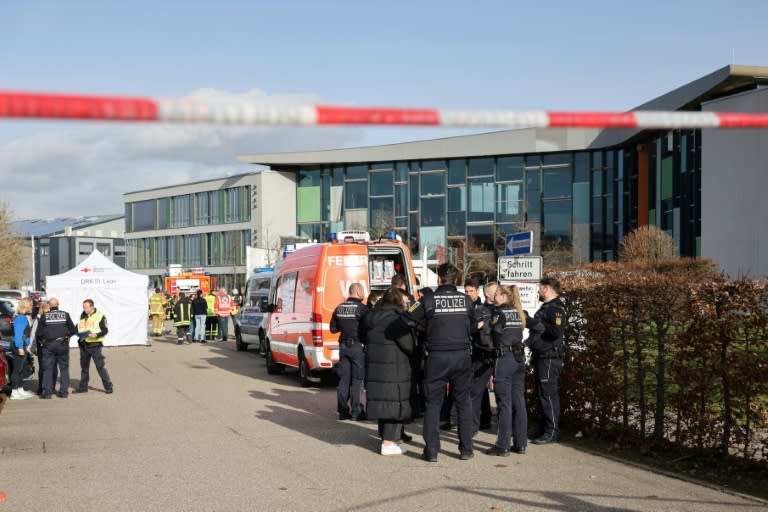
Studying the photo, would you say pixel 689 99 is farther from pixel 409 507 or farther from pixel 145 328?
pixel 409 507

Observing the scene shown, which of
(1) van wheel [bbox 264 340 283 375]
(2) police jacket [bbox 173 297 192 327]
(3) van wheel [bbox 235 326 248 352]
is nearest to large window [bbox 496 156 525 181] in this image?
(2) police jacket [bbox 173 297 192 327]

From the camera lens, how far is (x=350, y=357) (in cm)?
1191

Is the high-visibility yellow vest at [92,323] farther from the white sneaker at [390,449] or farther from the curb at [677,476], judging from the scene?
the curb at [677,476]

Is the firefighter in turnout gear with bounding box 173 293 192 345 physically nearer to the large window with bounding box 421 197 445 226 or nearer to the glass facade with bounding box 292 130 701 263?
the glass facade with bounding box 292 130 701 263

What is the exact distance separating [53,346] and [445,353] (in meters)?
9.00

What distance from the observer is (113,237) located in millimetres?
109812

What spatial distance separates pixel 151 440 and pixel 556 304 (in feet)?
16.0

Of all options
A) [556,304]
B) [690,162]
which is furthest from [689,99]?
[556,304]

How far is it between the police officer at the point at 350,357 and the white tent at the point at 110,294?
55.9 feet

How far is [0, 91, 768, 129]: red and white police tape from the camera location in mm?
2939

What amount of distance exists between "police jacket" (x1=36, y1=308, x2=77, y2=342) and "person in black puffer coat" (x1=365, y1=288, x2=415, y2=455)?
8.08 metres

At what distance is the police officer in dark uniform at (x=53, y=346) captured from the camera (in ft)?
49.6

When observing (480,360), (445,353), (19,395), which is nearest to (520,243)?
(480,360)

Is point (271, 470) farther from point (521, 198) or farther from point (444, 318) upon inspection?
point (521, 198)
